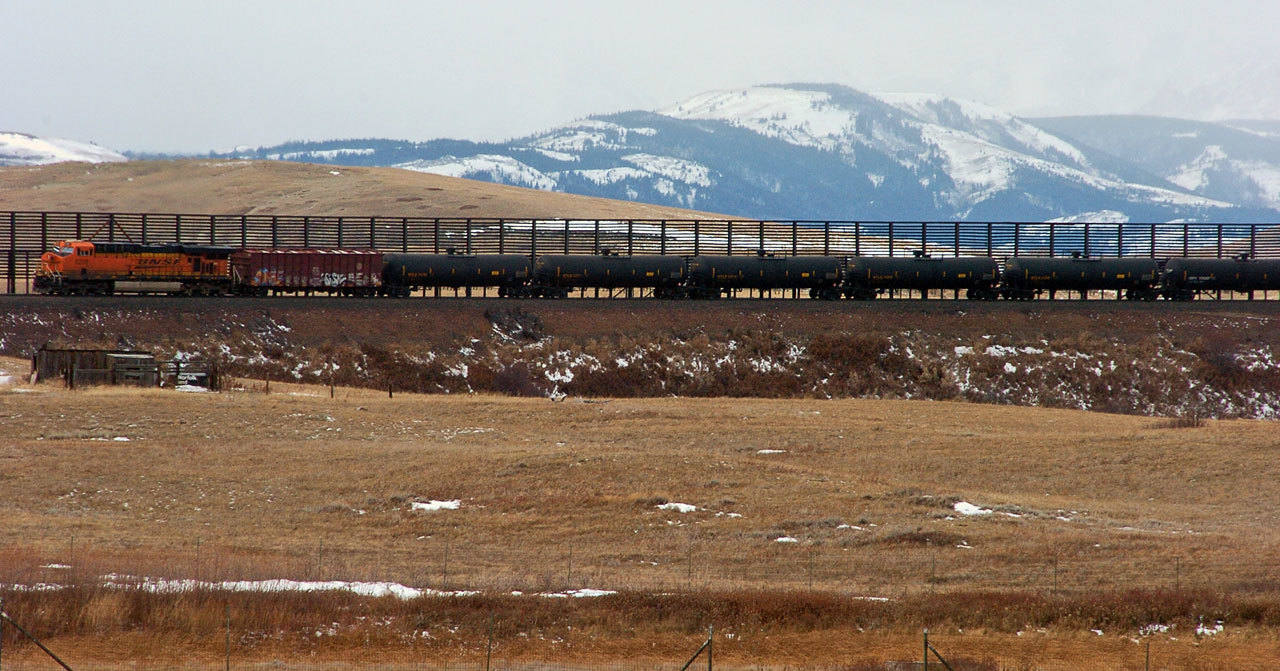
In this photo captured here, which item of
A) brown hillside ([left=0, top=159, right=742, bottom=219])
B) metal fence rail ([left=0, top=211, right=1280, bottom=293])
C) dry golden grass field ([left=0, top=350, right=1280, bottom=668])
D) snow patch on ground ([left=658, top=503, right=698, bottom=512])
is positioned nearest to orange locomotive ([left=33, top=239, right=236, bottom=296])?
dry golden grass field ([left=0, top=350, right=1280, bottom=668])

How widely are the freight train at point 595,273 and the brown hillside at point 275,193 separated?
54.1 meters

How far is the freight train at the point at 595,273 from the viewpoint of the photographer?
5884cm

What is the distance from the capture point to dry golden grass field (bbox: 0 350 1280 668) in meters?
16.8

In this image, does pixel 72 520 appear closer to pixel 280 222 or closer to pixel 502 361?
pixel 502 361

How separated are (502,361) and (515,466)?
84.6ft

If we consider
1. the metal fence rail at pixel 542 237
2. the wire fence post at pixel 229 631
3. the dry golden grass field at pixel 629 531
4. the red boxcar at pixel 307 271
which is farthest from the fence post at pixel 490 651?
the metal fence rail at pixel 542 237

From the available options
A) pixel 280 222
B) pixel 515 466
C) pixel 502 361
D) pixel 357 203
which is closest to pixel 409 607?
pixel 515 466

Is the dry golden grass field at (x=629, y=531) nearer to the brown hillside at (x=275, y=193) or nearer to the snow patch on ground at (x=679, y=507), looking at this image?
the snow patch on ground at (x=679, y=507)

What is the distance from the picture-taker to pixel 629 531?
24547 millimetres

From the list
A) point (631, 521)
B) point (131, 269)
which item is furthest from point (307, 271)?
point (631, 521)

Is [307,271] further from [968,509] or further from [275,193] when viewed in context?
[275,193]

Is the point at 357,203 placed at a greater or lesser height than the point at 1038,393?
greater

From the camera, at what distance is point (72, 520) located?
23672mm

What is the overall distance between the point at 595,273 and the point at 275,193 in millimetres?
79957
